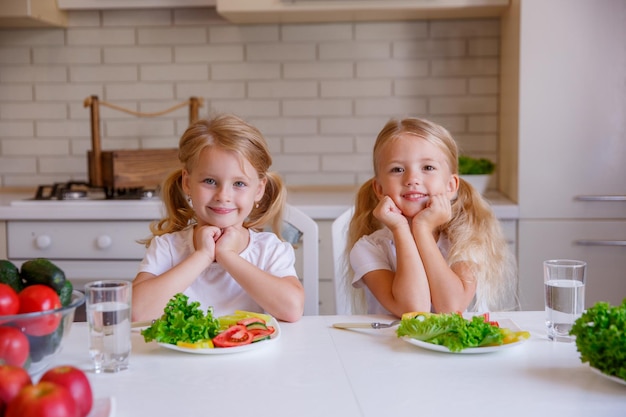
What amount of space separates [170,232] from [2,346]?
3.16ft

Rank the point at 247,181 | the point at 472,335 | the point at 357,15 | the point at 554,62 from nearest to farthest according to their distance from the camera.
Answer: the point at 472,335
the point at 247,181
the point at 554,62
the point at 357,15

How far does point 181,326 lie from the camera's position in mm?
1360

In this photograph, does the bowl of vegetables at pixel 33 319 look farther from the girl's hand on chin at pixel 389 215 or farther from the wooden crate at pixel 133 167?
the wooden crate at pixel 133 167

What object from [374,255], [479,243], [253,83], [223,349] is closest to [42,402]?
[223,349]

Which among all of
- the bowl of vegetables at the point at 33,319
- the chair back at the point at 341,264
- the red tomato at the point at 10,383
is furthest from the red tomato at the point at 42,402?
the chair back at the point at 341,264

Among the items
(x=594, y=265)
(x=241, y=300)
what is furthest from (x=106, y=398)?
(x=594, y=265)

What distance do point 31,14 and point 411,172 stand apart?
1889 millimetres

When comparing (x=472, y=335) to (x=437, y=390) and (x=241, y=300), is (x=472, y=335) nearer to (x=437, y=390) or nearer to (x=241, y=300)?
(x=437, y=390)

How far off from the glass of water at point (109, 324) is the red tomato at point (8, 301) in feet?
0.46

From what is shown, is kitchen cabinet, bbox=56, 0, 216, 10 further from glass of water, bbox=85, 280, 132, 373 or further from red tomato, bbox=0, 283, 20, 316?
red tomato, bbox=0, 283, 20, 316

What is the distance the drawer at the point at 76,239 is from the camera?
2.88 m

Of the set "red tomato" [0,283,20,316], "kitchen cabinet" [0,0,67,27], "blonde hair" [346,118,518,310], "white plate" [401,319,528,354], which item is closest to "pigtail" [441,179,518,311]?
"blonde hair" [346,118,518,310]

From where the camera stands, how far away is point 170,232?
200 centimetres

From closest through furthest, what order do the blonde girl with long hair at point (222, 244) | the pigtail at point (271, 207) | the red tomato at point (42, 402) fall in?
the red tomato at point (42, 402), the blonde girl with long hair at point (222, 244), the pigtail at point (271, 207)
